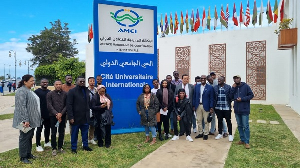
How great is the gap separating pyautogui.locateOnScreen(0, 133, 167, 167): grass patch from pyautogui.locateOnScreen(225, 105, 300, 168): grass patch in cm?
167

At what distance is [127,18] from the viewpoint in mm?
7305

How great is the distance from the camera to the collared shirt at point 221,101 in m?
5.75

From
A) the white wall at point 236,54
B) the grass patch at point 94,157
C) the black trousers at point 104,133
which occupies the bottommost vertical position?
the grass patch at point 94,157

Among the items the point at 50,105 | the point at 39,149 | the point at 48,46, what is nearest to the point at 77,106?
the point at 50,105

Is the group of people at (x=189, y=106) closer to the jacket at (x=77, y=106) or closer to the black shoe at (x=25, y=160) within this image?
the jacket at (x=77, y=106)

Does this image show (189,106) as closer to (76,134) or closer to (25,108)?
(76,134)

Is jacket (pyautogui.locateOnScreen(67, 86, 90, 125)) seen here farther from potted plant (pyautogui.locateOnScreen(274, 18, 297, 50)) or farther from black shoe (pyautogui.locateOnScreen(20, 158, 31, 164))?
potted plant (pyautogui.locateOnScreen(274, 18, 297, 50))

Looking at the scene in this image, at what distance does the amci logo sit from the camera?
7184 millimetres

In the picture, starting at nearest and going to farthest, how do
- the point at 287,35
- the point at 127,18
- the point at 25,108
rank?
1. the point at 25,108
2. the point at 127,18
3. the point at 287,35

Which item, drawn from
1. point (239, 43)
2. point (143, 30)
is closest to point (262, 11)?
point (239, 43)

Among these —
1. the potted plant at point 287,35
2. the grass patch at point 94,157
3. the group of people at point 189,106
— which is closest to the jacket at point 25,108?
the grass patch at point 94,157

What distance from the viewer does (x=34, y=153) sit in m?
5.14

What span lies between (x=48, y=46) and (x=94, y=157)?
152 ft

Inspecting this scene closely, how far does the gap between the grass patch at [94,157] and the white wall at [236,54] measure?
10.2 metres
